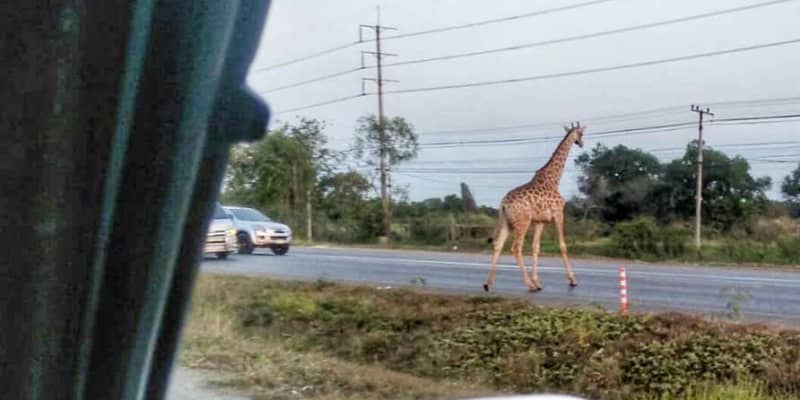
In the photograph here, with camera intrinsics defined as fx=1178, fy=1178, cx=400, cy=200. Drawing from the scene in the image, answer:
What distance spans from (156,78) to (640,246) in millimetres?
15826

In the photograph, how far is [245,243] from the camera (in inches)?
464

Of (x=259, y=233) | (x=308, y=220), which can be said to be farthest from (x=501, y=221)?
(x=259, y=233)

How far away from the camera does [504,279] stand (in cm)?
1547

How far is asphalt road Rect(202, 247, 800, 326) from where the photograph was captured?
40.0ft

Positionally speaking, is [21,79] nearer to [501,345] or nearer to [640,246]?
[501,345]

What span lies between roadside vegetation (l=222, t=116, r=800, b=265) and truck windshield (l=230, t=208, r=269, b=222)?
12 centimetres

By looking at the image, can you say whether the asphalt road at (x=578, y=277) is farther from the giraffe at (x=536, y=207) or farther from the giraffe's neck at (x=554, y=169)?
the giraffe's neck at (x=554, y=169)

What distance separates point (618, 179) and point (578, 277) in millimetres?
1850

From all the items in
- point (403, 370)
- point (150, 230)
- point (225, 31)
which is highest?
point (225, 31)

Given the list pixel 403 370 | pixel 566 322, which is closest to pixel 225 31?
pixel 403 370

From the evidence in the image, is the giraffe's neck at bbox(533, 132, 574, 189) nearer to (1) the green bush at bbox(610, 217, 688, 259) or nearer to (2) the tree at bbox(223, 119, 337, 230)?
(1) the green bush at bbox(610, 217, 688, 259)

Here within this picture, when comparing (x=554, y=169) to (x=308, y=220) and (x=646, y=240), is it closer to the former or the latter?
(x=646, y=240)

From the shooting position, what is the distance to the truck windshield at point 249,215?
9.42 m

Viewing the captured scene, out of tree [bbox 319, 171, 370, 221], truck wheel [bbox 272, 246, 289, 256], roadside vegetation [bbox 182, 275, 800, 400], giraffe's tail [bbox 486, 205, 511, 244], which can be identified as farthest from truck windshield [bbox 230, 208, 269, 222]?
giraffe's tail [bbox 486, 205, 511, 244]
